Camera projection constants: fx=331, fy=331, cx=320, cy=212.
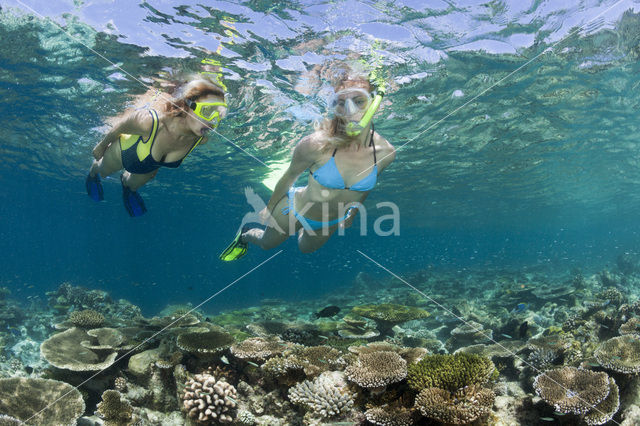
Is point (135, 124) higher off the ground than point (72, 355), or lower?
higher

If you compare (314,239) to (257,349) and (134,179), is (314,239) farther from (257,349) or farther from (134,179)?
(134,179)

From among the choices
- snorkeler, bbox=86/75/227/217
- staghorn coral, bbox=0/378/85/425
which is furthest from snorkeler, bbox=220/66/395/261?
staghorn coral, bbox=0/378/85/425

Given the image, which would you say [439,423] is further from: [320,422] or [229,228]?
[229,228]

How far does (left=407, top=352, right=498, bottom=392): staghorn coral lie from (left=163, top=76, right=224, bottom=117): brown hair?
4571 mm

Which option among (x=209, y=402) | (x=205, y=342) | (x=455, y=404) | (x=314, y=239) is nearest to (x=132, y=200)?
(x=205, y=342)

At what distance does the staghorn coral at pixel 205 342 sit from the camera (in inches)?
199

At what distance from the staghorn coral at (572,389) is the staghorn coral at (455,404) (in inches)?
33.4

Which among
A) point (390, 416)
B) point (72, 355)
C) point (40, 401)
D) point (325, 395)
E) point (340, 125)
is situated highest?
point (340, 125)

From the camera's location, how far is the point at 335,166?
470 centimetres

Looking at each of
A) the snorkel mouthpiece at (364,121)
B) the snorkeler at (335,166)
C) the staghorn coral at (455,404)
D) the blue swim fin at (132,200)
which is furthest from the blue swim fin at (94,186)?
the staghorn coral at (455,404)

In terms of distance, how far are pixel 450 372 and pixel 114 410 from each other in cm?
434

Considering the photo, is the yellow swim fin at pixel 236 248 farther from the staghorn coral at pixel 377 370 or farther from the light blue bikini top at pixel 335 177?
the staghorn coral at pixel 377 370

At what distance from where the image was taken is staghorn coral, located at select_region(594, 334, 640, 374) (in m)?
4.31

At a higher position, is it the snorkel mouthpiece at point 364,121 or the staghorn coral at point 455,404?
the snorkel mouthpiece at point 364,121
